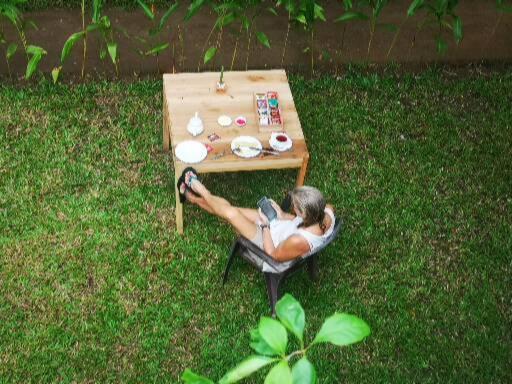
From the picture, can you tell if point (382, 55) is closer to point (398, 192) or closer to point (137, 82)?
point (398, 192)

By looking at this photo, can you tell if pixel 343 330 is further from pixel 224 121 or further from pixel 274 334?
pixel 224 121

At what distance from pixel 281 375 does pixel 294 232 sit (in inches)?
112

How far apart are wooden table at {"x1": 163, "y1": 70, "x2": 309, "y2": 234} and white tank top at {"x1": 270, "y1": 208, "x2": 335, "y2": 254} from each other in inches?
17.6

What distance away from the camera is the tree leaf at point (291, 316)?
2.71 ft

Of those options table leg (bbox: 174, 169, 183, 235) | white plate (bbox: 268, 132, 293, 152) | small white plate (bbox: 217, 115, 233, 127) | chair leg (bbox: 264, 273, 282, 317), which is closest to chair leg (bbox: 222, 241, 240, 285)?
chair leg (bbox: 264, 273, 282, 317)

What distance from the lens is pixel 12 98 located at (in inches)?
197

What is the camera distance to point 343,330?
81 centimetres

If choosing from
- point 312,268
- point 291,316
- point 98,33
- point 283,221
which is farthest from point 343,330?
point 98,33

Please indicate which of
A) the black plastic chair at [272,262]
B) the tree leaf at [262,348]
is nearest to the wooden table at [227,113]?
the black plastic chair at [272,262]

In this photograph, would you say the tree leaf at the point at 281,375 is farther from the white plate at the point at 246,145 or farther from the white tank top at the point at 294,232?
the white plate at the point at 246,145

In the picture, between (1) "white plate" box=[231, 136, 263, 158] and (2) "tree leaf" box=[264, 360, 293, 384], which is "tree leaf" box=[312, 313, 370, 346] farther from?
(1) "white plate" box=[231, 136, 263, 158]

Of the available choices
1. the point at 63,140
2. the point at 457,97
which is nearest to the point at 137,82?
the point at 63,140

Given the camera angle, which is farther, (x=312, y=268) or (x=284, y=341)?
(x=312, y=268)

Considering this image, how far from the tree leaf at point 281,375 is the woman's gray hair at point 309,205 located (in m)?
2.72
